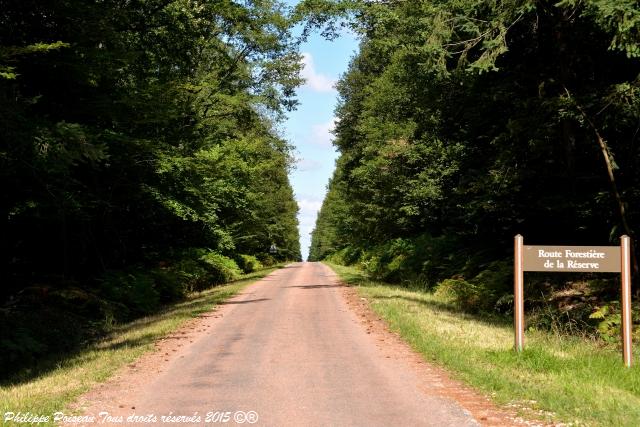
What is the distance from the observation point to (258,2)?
2628 cm

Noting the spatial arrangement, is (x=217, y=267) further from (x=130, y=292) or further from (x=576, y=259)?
(x=576, y=259)

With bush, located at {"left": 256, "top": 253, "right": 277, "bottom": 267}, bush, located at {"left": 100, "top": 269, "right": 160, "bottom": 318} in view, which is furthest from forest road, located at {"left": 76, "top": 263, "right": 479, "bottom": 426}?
bush, located at {"left": 256, "top": 253, "right": 277, "bottom": 267}

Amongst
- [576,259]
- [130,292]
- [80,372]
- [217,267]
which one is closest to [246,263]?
[217,267]

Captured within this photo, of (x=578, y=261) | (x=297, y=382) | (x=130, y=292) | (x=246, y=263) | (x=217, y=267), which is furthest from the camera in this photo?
(x=246, y=263)

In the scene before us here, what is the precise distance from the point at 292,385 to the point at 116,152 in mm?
12054

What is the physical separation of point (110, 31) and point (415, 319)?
10743 mm

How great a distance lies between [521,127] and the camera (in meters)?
14.2

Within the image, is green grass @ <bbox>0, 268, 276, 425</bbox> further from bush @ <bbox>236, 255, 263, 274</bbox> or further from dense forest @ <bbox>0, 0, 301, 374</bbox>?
bush @ <bbox>236, 255, 263, 274</bbox>

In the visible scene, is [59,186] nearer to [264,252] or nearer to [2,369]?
[2,369]

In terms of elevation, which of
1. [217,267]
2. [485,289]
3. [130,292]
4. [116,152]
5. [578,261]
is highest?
[116,152]

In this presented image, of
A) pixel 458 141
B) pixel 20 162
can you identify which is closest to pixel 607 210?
pixel 458 141

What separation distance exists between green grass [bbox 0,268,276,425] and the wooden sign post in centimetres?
669

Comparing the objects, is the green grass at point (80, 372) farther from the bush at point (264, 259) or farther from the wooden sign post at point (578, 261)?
the bush at point (264, 259)

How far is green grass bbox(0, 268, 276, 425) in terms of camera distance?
261 inches
